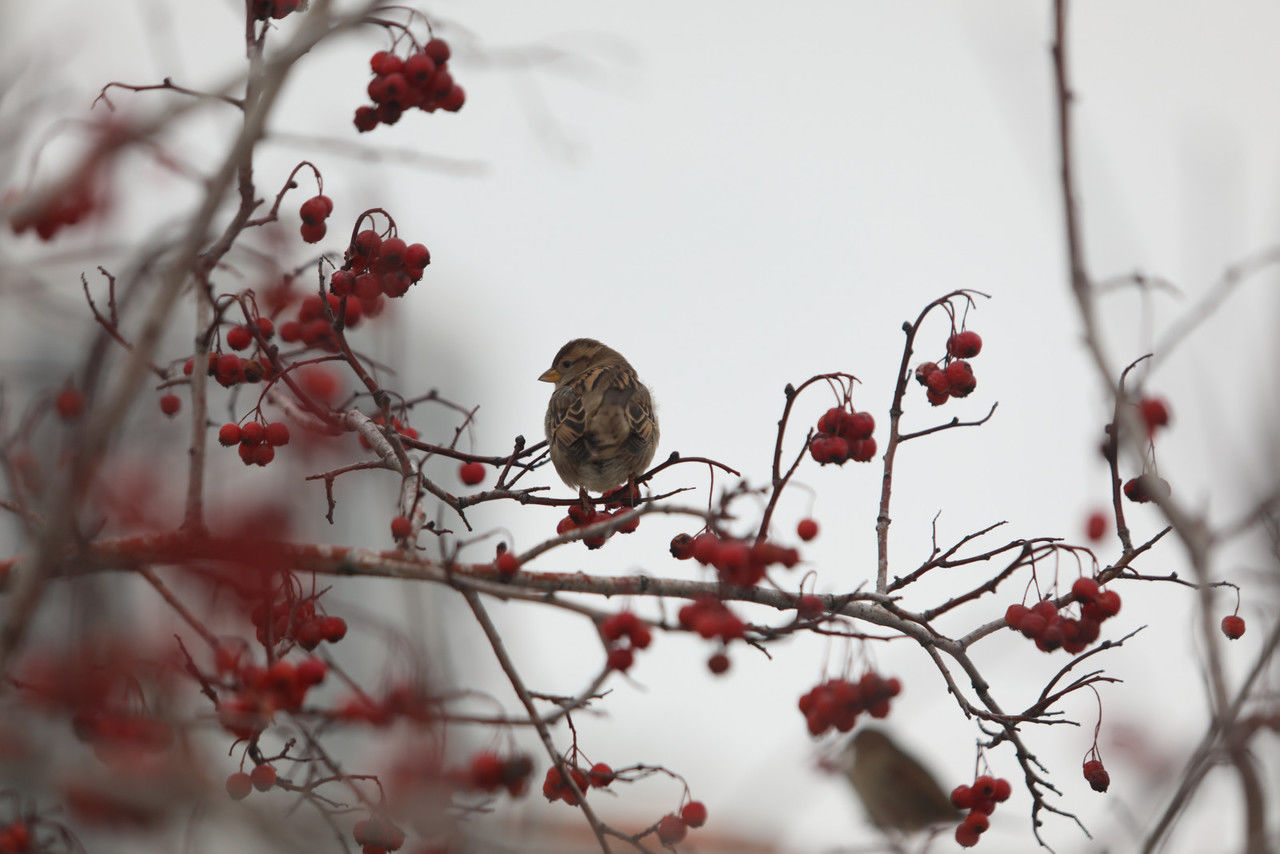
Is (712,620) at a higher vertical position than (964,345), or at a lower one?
lower

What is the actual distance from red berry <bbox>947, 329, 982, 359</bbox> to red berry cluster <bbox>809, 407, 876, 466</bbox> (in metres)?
0.44

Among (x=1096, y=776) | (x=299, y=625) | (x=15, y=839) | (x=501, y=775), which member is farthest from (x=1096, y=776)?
(x=15, y=839)

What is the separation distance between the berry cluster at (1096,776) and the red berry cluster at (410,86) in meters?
2.72

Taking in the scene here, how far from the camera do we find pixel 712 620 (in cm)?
290

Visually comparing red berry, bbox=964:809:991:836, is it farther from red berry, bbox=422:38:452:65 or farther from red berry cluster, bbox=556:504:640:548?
red berry, bbox=422:38:452:65

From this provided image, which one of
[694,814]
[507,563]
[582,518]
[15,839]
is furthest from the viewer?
[582,518]

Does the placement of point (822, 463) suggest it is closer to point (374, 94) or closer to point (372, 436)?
point (372, 436)

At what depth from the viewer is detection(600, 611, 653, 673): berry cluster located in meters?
2.83

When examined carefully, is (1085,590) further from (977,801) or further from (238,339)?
(238,339)

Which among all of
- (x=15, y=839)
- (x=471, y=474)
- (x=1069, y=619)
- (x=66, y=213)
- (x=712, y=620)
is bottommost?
(x=15, y=839)

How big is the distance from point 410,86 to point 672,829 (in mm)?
2343

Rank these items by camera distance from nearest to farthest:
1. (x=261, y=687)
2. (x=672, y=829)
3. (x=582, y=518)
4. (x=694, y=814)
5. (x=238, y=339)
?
(x=261, y=687) → (x=672, y=829) → (x=694, y=814) → (x=238, y=339) → (x=582, y=518)

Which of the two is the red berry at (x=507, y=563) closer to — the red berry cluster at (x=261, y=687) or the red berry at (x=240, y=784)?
the red berry cluster at (x=261, y=687)

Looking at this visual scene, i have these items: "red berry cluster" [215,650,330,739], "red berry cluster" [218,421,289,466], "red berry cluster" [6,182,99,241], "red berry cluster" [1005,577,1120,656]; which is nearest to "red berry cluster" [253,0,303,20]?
"red berry cluster" [6,182,99,241]
